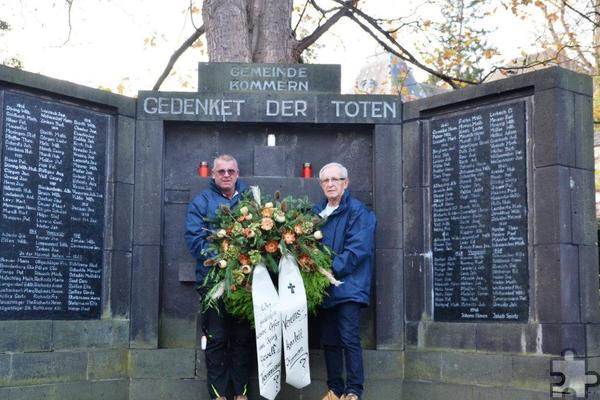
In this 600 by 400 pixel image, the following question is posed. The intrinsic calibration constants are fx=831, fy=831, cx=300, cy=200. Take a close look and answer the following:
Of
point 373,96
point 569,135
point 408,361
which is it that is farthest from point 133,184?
point 569,135

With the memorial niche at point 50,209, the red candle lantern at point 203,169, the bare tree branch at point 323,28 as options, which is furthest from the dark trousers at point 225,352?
the bare tree branch at point 323,28

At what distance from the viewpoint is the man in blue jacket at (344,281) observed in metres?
7.76

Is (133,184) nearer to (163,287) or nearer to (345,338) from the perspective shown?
(163,287)

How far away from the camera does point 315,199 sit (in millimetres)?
8836

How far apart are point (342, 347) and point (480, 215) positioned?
1916 millimetres

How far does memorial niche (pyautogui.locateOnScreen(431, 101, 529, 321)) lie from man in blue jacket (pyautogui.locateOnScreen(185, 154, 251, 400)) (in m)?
2.13

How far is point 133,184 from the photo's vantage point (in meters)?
8.84

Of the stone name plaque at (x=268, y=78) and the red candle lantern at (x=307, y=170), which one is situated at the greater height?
the stone name plaque at (x=268, y=78)

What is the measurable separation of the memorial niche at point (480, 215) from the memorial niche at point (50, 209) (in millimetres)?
3549

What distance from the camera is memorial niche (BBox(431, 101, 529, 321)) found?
797 cm

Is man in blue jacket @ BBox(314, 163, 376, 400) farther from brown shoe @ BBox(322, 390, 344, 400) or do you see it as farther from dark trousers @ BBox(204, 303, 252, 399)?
dark trousers @ BBox(204, 303, 252, 399)

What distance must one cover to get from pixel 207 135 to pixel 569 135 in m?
3.83

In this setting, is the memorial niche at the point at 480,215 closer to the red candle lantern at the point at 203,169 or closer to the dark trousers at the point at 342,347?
the dark trousers at the point at 342,347

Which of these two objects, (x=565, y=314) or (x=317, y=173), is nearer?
(x=565, y=314)
